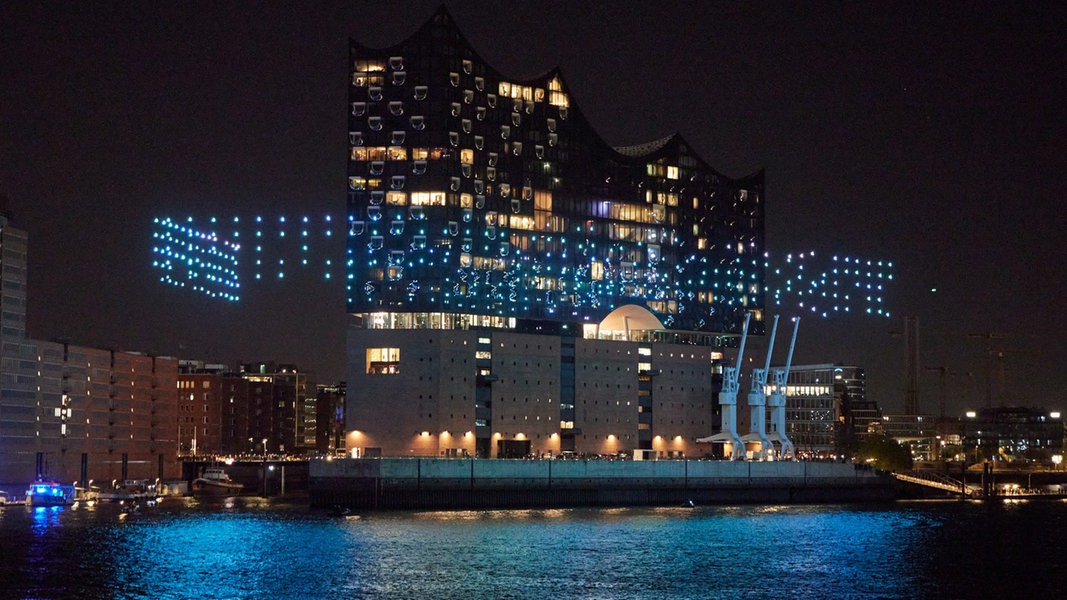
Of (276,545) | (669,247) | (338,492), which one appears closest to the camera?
(276,545)

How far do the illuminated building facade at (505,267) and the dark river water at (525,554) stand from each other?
1001 inches

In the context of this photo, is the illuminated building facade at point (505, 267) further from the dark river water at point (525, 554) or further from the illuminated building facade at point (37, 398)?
the illuminated building facade at point (37, 398)

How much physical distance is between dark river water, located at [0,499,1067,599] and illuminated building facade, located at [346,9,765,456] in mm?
25426

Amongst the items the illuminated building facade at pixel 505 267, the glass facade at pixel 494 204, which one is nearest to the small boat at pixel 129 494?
the illuminated building facade at pixel 505 267

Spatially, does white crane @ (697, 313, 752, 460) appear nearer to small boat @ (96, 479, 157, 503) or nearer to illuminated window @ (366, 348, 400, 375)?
illuminated window @ (366, 348, 400, 375)

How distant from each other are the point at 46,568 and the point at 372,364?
73.0 m

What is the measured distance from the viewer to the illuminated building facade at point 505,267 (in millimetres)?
162875

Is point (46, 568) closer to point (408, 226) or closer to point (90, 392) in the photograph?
point (408, 226)

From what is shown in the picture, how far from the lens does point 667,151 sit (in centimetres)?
19075

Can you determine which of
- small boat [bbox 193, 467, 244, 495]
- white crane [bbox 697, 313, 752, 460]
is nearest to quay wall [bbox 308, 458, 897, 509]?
white crane [bbox 697, 313, 752, 460]

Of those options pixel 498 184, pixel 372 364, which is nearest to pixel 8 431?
pixel 372 364

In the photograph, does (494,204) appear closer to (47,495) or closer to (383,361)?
(383,361)

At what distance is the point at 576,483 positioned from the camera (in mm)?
151000

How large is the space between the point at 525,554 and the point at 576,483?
4994cm
